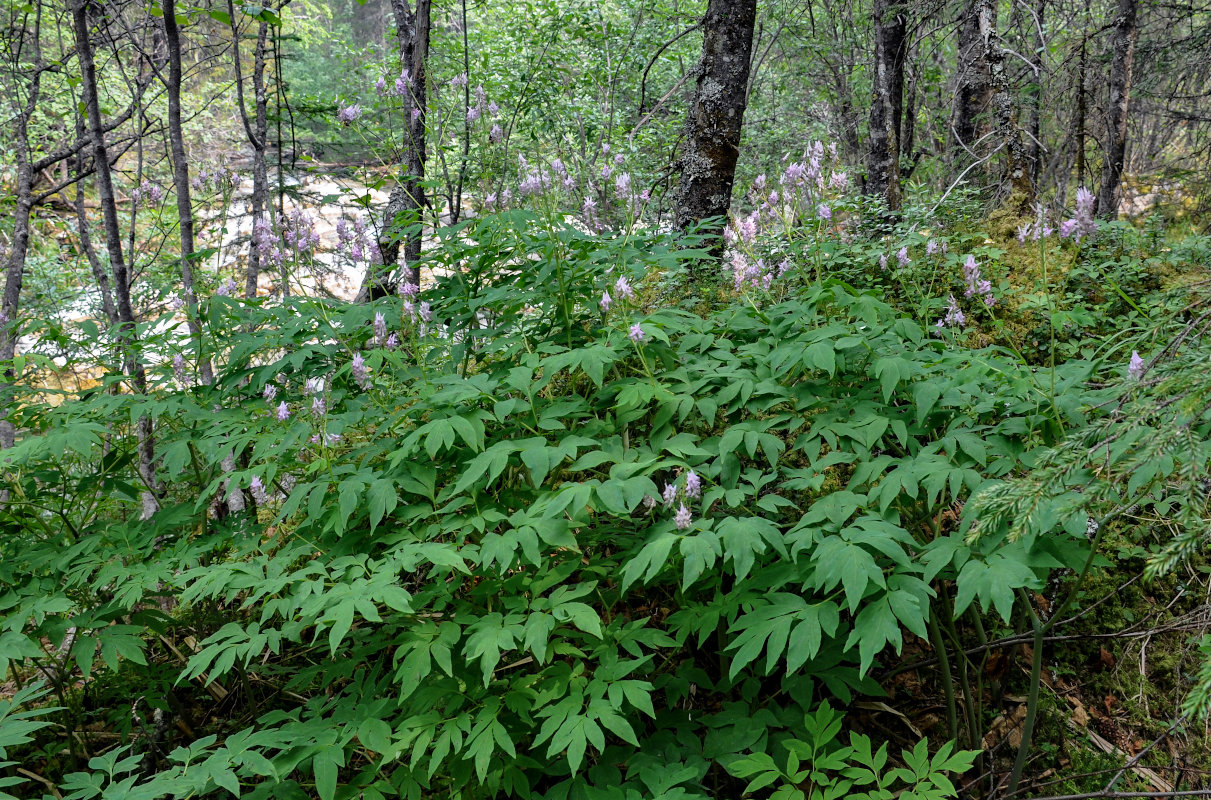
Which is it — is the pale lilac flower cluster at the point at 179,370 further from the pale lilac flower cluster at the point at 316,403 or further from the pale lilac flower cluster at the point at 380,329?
the pale lilac flower cluster at the point at 380,329

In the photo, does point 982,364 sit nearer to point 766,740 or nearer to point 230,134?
point 766,740

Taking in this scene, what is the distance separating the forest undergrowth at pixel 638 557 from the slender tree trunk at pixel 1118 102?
3.43 meters

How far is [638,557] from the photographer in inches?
70.5

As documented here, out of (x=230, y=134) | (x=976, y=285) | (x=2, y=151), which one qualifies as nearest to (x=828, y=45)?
(x=976, y=285)

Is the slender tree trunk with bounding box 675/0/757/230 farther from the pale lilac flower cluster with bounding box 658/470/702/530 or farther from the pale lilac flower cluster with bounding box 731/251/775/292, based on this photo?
the pale lilac flower cluster with bounding box 658/470/702/530

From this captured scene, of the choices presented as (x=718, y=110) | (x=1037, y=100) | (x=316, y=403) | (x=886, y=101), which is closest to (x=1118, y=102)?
(x=1037, y=100)

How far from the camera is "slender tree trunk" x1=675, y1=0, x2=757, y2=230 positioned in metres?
4.48

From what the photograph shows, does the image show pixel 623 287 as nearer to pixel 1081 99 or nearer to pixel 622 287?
pixel 622 287

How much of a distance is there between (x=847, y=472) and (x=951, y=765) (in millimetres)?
1646

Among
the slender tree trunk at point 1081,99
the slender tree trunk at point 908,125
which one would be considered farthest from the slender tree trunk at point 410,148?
the slender tree trunk at point 908,125

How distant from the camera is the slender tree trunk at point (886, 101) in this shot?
A: 559cm

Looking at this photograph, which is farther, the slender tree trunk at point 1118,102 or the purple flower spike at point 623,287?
the slender tree trunk at point 1118,102

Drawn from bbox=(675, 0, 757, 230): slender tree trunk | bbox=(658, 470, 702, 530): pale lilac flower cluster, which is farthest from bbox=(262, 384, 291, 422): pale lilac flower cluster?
bbox=(675, 0, 757, 230): slender tree trunk

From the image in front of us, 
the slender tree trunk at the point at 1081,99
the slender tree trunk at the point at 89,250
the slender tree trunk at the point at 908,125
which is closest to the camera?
the slender tree trunk at the point at 89,250
